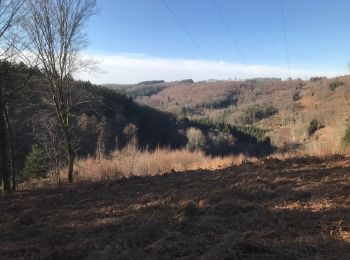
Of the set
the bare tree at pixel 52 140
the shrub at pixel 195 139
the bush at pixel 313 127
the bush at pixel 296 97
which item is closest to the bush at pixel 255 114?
the bush at pixel 296 97

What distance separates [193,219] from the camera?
230 inches

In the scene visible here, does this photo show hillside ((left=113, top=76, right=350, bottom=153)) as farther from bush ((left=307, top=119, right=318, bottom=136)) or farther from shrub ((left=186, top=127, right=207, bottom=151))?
shrub ((left=186, top=127, right=207, bottom=151))

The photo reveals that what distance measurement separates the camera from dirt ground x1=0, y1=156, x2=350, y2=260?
4434 millimetres

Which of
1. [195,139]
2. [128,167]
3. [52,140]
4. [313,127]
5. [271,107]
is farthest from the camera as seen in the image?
[271,107]

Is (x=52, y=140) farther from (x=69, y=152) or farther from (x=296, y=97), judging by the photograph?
(x=296, y=97)

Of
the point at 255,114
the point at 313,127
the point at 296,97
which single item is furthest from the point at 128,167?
the point at 296,97

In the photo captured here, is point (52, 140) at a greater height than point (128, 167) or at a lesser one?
greater

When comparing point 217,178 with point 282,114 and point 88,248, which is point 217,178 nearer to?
point 88,248

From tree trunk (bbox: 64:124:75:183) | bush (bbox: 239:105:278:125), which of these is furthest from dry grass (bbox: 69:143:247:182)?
bush (bbox: 239:105:278:125)

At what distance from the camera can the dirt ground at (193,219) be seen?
4434 millimetres

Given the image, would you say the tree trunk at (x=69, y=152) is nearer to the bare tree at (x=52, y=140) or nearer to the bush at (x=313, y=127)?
the bare tree at (x=52, y=140)

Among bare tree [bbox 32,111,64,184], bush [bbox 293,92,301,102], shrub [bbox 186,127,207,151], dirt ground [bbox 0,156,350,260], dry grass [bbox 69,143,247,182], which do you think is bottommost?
shrub [bbox 186,127,207,151]

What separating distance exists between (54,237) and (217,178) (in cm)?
484

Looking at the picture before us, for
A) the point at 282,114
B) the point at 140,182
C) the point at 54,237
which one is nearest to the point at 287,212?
the point at 54,237
